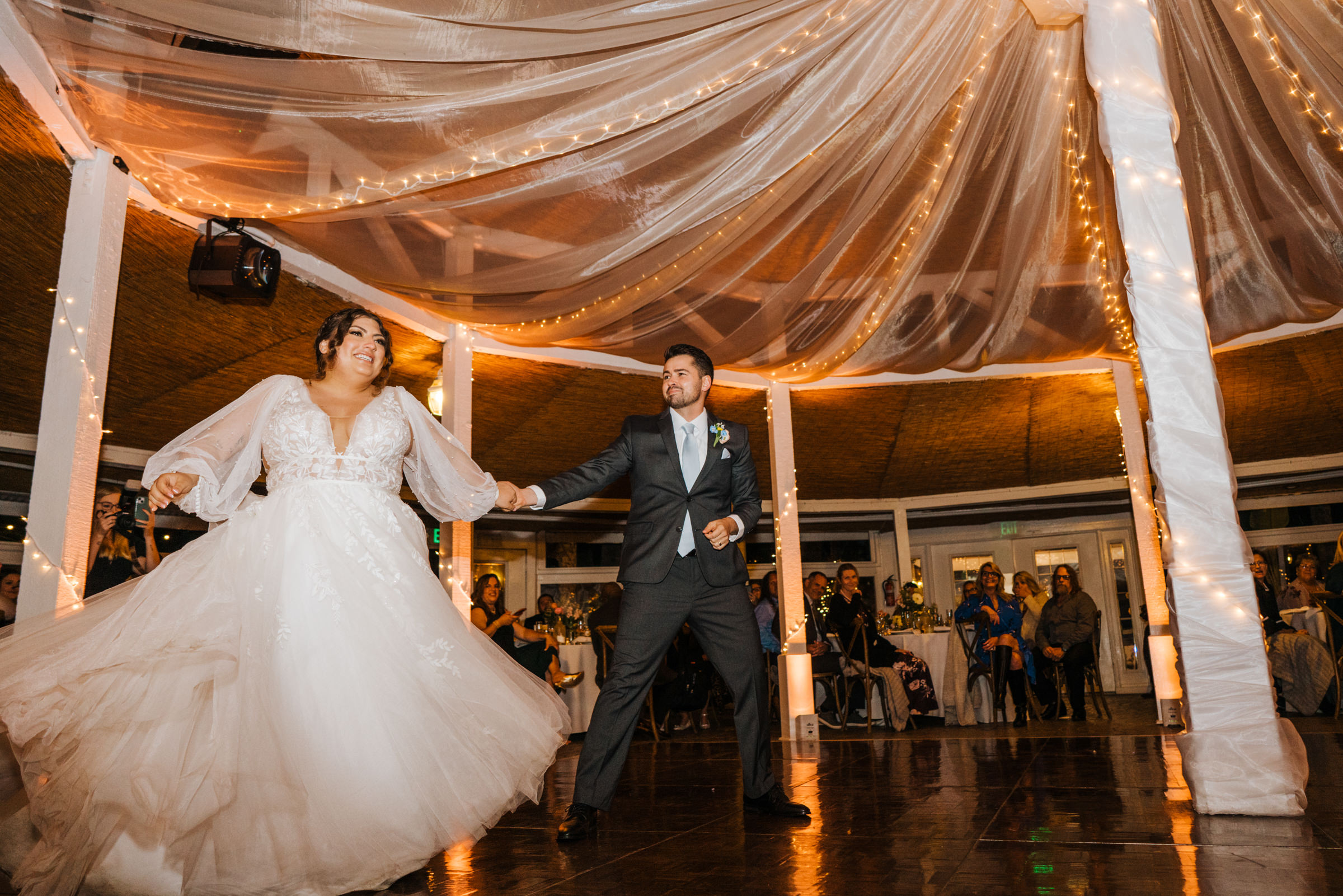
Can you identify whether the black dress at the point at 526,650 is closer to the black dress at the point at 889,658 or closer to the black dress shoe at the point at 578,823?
the black dress at the point at 889,658

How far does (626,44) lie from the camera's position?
111 inches

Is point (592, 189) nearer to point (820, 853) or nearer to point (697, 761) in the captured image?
point (820, 853)

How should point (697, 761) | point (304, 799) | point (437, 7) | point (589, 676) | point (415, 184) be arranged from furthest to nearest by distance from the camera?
point (589, 676) < point (697, 761) < point (415, 184) < point (437, 7) < point (304, 799)

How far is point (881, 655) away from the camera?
24.6ft

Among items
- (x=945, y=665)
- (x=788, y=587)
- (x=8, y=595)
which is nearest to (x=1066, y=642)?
(x=945, y=665)

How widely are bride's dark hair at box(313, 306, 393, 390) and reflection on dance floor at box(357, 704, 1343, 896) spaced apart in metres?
1.48

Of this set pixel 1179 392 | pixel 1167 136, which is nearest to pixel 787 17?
pixel 1167 136

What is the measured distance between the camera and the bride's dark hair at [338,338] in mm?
2791

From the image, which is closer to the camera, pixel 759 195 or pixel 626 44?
pixel 626 44

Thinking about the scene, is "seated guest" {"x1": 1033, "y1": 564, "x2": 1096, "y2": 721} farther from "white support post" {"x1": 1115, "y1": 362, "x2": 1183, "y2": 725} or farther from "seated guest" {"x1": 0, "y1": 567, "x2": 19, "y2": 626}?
"seated guest" {"x1": 0, "y1": 567, "x2": 19, "y2": 626}

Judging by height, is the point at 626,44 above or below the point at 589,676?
above

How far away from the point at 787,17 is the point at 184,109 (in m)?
1.98

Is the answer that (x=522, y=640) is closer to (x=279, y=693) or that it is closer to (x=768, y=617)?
(x=768, y=617)

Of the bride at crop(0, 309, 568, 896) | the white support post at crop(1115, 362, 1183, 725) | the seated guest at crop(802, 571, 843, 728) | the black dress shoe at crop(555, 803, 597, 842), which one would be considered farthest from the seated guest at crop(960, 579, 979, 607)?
the bride at crop(0, 309, 568, 896)
